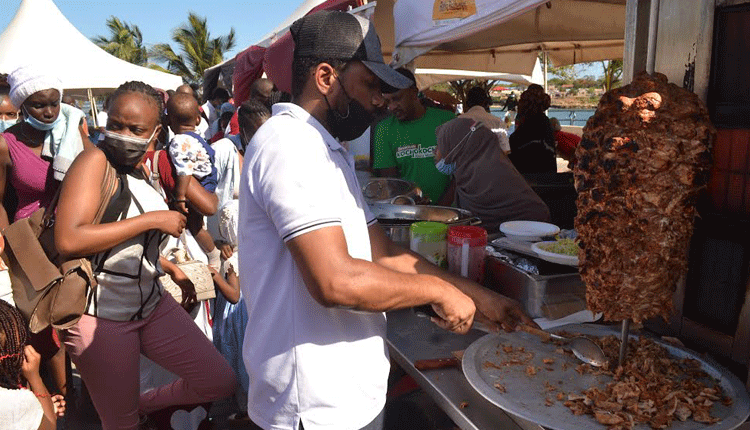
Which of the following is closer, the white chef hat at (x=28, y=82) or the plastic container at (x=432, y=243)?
the plastic container at (x=432, y=243)

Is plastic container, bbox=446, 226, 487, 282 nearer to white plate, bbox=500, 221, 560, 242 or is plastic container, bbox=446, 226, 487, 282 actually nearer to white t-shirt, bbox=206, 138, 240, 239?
white plate, bbox=500, 221, 560, 242

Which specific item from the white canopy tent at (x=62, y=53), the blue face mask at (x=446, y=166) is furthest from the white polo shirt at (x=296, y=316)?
the white canopy tent at (x=62, y=53)

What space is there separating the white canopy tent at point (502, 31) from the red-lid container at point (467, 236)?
4.64 feet


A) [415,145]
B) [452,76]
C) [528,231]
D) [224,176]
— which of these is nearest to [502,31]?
[415,145]

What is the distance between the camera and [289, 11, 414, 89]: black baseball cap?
1.61 meters

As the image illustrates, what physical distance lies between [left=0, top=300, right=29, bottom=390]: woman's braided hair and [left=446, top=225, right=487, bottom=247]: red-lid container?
6.23 ft

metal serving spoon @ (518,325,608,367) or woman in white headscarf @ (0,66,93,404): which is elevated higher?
woman in white headscarf @ (0,66,93,404)

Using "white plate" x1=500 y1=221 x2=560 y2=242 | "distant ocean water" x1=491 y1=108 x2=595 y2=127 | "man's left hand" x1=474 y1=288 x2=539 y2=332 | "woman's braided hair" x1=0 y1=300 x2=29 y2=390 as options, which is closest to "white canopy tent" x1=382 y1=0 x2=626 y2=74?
"white plate" x1=500 y1=221 x2=560 y2=242

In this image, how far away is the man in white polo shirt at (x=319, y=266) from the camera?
1.41m

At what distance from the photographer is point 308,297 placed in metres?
1.56

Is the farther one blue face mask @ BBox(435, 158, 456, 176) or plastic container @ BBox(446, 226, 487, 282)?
blue face mask @ BBox(435, 158, 456, 176)

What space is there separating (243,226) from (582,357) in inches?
45.4

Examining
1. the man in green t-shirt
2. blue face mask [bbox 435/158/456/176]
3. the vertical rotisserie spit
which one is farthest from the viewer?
the man in green t-shirt

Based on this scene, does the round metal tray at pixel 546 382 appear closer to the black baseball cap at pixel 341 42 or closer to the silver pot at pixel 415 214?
the black baseball cap at pixel 341 42
